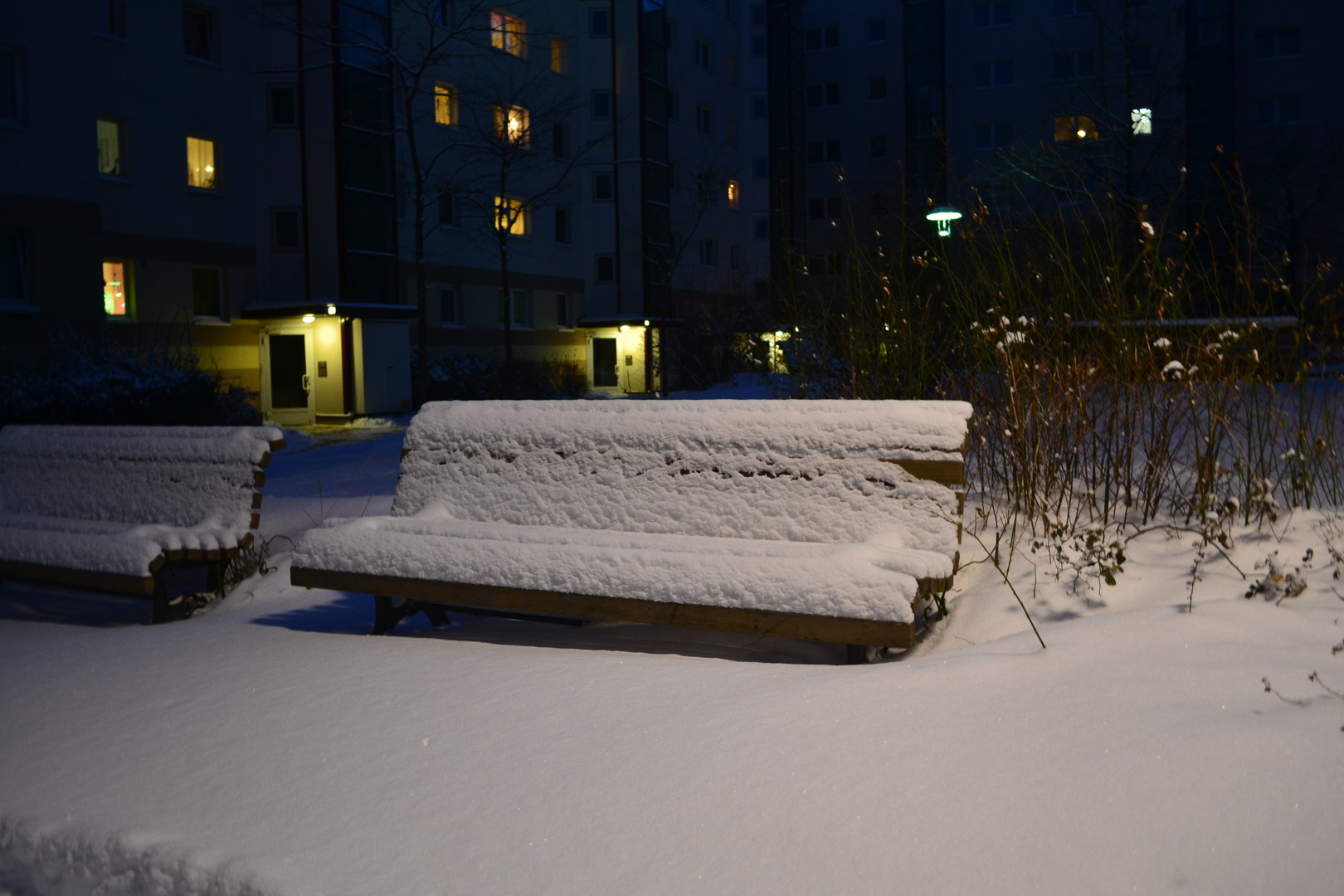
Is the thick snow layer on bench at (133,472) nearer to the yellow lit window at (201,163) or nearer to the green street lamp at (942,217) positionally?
the green street lamp at (942,217)

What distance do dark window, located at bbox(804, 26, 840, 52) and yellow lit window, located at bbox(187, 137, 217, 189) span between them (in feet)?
103

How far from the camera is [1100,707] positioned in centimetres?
266

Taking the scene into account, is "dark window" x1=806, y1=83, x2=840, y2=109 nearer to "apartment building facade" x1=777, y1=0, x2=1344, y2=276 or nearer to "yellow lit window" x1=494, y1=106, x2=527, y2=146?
"apartment building facade" x1=777, y1=0, x2=1344, y2=276

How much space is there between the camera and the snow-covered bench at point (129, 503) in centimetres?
516

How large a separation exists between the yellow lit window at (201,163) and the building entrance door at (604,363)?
12.9 m

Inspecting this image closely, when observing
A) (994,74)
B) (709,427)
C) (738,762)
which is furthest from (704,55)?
(738,762)

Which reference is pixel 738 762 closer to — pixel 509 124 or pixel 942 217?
pixel 942 217

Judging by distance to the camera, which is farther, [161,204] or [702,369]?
[702,369]

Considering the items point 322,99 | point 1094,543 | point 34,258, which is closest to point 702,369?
point 322,99

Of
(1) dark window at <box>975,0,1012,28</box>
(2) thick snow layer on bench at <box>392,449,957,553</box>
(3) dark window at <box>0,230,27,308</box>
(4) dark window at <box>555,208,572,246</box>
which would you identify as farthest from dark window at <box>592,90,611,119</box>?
(2) thick snow layer on bench at <box>392,449,957,553</box>

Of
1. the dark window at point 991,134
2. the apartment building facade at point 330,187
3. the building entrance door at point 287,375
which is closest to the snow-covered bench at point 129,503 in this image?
the apartment building facade at point 330,187

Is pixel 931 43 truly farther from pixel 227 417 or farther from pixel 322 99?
pixel 227 417

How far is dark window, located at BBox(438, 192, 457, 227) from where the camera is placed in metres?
25.7

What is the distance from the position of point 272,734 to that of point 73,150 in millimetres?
18061
